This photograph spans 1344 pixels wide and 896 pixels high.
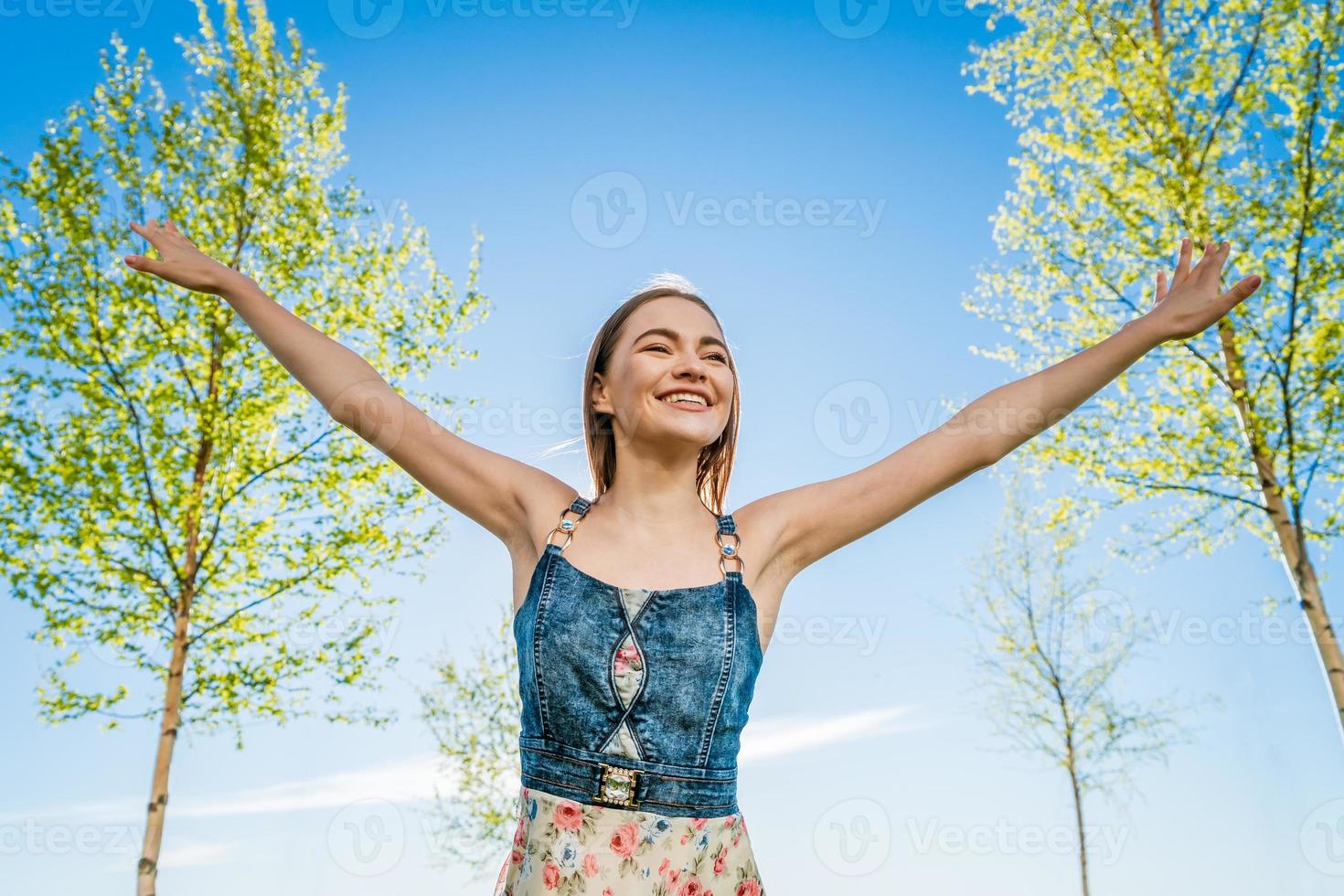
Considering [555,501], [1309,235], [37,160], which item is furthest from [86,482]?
[1309,235]

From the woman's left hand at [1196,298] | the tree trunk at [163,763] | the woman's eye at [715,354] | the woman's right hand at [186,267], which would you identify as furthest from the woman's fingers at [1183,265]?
the tree trunk at [163,763]

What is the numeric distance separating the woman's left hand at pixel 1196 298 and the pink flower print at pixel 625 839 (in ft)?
5.61

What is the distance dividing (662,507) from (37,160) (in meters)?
10.2

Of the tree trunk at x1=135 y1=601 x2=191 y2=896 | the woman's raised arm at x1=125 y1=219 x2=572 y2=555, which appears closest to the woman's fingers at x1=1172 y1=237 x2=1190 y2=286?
the woman's raised arm at x1=125 y1=219 x2=572 y2=555

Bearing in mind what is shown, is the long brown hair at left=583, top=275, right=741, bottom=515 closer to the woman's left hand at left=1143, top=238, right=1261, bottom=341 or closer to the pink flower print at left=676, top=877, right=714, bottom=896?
the pink flower print at left=676, top=877, right=714, bottom=896

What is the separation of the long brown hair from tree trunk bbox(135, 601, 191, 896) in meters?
7.71

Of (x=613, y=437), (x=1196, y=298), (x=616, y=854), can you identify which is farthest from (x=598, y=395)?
(x=1196, y=298)

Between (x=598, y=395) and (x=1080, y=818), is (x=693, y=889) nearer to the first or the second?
(x=598, y=395)

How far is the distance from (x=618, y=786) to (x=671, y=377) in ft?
3.08

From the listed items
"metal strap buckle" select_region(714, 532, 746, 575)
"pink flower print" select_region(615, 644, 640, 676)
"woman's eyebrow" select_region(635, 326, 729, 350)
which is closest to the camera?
"pink flower print" select_region(615, 644, 640, 676)

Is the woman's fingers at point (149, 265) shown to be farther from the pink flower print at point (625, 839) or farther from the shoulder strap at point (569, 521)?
the pink flower print at point (625, 839)

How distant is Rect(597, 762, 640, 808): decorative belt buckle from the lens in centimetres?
207

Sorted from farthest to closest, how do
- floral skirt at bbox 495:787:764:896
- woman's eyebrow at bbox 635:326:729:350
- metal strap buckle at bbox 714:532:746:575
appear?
1. woman's eyebrow at bbox 635:326:729:350
2. metal strap buckle at bbox 714:532:746:575
3. floral skirt at bbox 495:787:764:896

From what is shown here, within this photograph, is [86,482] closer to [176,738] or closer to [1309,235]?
[176,738]
